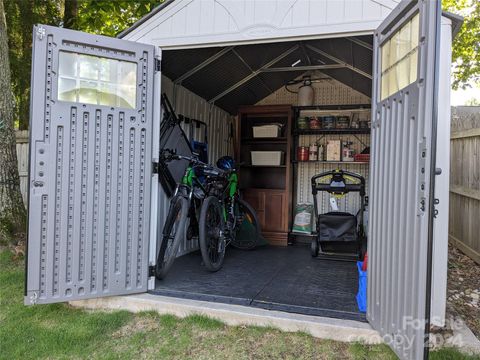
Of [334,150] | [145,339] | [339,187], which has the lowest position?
[145,339]

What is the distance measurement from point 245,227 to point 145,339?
2.50m

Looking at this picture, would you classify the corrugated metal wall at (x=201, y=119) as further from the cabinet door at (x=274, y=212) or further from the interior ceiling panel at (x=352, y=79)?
the interior ceiling panel at (x=352, y=79)

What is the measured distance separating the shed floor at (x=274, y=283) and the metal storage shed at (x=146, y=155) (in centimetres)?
A: 32

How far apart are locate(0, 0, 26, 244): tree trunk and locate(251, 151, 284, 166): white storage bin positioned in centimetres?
317

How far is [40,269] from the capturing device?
2.61m

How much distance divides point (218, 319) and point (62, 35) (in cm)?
241

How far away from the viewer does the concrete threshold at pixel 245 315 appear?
232 centimetres

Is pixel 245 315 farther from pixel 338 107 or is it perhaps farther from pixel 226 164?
pixel 338 107

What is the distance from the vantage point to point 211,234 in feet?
11.9

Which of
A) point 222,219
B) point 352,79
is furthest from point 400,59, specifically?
point 352,79

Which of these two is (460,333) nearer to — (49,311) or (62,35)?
(49,311)

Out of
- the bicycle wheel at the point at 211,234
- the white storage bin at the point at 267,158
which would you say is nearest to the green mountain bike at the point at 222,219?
the bicycle wheel at the point at 211,234

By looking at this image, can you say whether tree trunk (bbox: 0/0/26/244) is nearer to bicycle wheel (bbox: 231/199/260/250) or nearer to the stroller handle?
bicycle wheel (bbox: 231/199/260/250)

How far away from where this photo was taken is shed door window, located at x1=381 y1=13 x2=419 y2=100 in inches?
75.4
